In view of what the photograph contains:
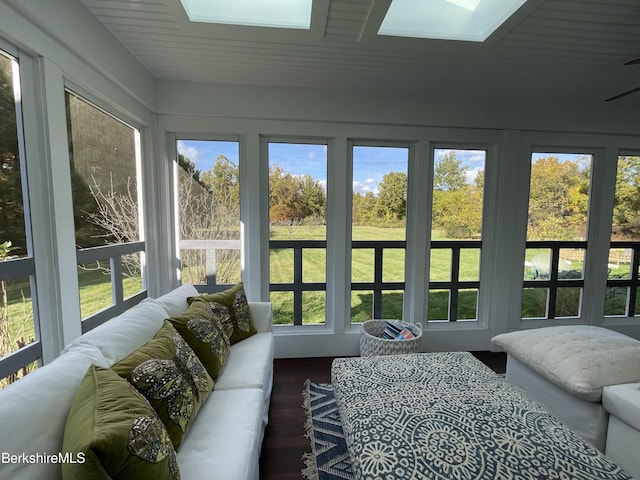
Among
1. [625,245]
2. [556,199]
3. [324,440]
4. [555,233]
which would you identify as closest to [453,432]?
[324,440]

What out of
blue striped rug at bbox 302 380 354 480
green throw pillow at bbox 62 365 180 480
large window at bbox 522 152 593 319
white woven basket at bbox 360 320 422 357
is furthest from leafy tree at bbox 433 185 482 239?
green throw pillow at bbox 62 365 180 480

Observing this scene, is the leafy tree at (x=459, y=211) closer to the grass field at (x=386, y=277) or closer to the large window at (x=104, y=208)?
the grass field at (x=386, y=277)

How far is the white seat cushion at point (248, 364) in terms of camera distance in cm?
157

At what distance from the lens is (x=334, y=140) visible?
8.89 ft

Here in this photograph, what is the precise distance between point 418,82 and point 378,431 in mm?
2608

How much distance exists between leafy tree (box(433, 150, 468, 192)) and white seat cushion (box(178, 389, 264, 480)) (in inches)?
101

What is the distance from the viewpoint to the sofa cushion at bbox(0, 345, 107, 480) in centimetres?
71

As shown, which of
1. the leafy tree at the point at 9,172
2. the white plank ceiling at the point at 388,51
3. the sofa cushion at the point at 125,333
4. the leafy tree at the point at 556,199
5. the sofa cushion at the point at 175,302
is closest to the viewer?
the sofa cushion at the point at 125,333

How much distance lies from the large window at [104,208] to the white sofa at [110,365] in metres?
0.52

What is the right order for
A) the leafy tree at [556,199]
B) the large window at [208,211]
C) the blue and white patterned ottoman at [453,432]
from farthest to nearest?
the leafy tree at [556,199], the large window at [208,211], the blue and white patterned ottoman at [453,432]

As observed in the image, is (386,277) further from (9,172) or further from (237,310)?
(9,172)

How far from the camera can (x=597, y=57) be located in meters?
2.04

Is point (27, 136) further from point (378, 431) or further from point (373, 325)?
point (373, 325)

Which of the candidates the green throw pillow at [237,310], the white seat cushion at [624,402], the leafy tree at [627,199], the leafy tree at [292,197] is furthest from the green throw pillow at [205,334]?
the leafy tree at [627,199]
